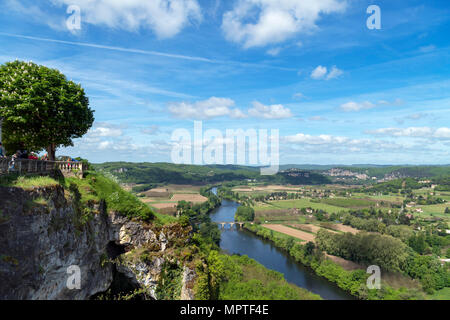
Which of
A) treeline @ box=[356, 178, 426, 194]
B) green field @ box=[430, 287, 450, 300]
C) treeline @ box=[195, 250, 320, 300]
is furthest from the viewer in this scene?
treeline @ box=[356, 178, 426, 194]

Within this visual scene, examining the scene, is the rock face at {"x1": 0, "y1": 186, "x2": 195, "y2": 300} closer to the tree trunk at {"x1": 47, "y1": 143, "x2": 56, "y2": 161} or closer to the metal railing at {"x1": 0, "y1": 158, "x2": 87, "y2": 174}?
the metal railing at {"x1": 0, "y1": 158, "x2": 87, "y2": 174}

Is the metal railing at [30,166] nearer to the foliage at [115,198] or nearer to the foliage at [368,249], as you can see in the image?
the foliage at [115,198]

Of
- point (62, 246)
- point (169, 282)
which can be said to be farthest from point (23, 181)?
point (169, 282)

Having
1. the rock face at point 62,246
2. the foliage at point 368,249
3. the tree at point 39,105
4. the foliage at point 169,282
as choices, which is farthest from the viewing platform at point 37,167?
the foliage at point 368,249

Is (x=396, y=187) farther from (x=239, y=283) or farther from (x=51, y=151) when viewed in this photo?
(x=51, y=151)

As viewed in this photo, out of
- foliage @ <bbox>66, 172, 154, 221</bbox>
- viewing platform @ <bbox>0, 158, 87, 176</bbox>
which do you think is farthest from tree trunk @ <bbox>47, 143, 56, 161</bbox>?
foliage @ <bbox>66, 172, 154, 221</bbox>
